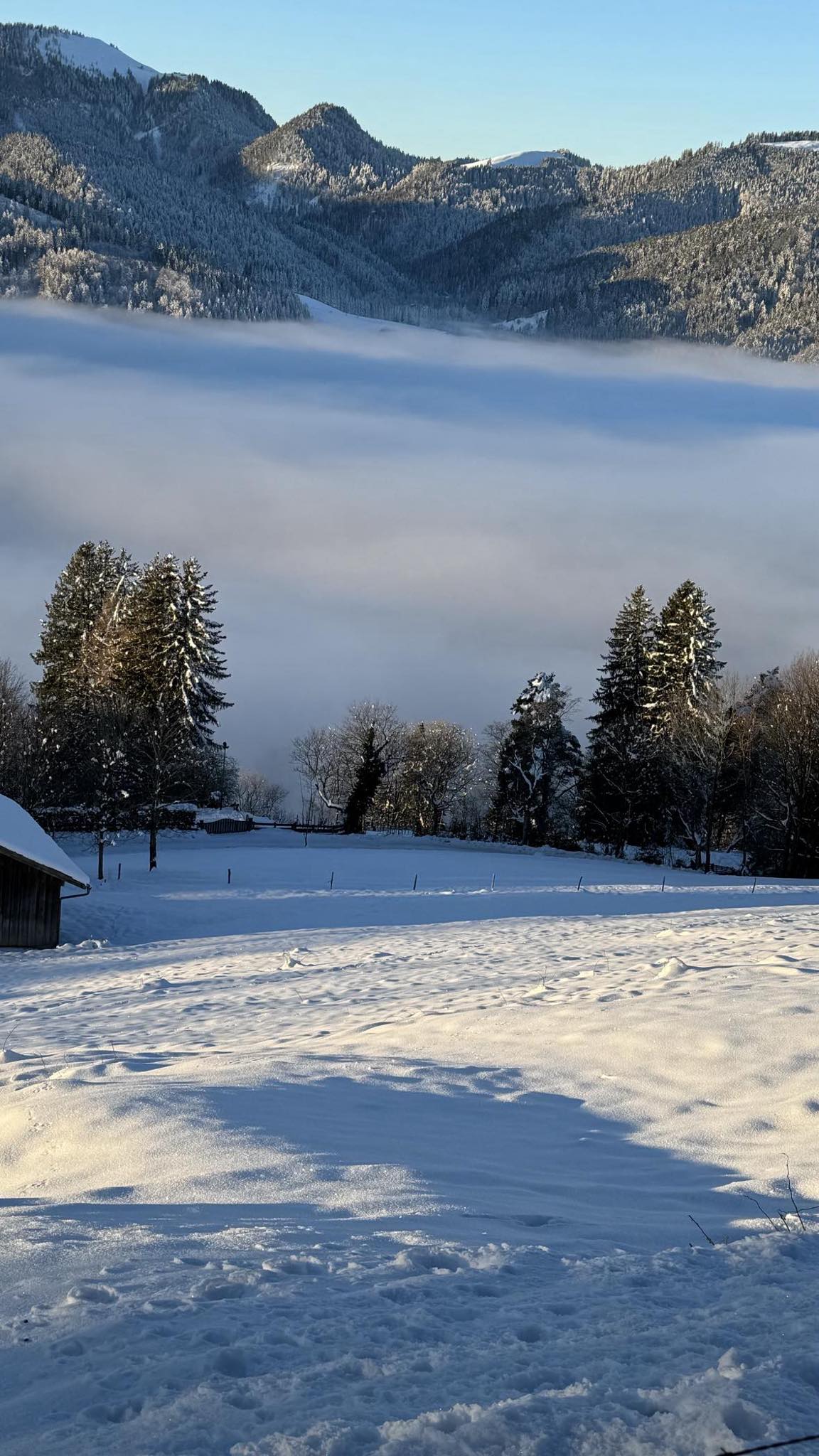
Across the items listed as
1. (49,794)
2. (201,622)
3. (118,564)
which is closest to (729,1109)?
(49,794)

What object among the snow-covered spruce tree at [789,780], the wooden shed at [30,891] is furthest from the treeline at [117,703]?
the snow-covered spruce tree at [789,780]

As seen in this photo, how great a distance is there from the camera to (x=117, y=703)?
54719 mm

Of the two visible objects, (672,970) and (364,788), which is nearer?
(672,970)

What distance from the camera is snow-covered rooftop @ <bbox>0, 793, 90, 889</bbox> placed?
30.5 m

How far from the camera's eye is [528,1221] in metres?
5.96

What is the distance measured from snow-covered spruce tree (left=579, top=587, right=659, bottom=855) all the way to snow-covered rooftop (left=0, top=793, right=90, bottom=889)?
3660 centimetres

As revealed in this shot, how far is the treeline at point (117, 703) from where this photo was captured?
50281mm

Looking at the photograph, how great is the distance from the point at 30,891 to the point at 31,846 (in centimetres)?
135

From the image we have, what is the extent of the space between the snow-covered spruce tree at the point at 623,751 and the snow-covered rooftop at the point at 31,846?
1441 inches

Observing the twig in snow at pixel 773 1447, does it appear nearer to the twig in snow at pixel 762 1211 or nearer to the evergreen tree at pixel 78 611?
the twig in snow at pixel 762 1211

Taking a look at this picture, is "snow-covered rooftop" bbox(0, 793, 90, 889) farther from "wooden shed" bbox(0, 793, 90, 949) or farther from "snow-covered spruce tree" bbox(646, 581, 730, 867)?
"snow-covered spruce tree" bbox(646, 581, 730, 867)

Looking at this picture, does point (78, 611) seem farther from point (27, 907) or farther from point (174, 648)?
point (27, 907)

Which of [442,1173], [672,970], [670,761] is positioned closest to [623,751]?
[670,761]

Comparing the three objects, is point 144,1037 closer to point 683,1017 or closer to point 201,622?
point 683,1017
